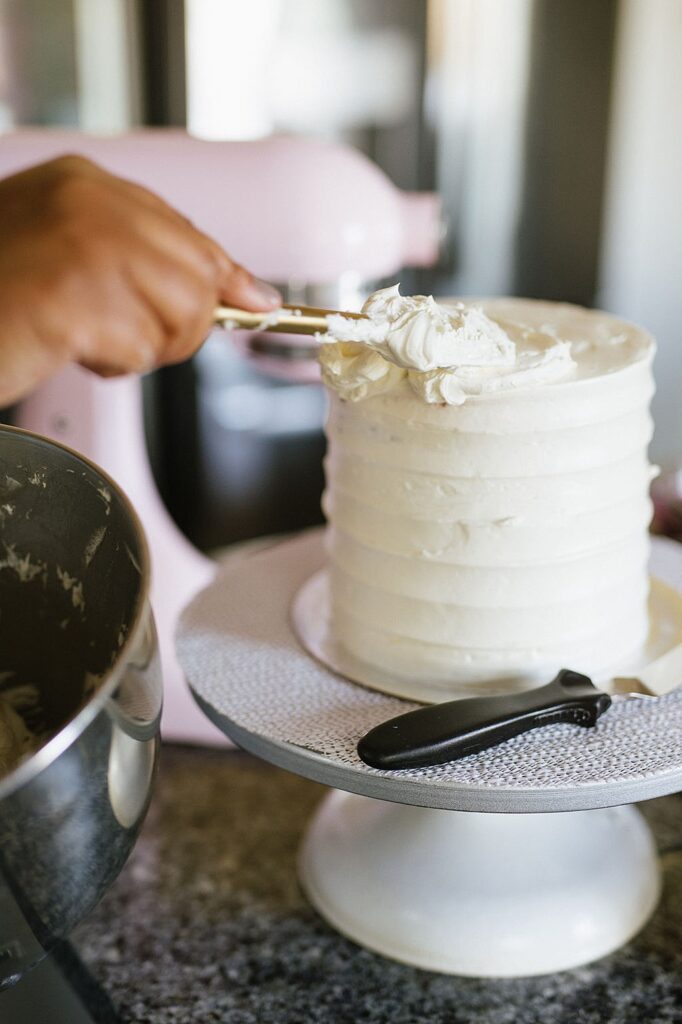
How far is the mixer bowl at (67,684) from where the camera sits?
1.24 feet

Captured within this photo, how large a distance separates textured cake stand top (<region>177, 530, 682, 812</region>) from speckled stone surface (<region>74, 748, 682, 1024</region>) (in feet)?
0.50

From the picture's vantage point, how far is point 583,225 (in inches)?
52.9

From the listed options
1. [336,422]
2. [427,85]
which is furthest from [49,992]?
[427,85]

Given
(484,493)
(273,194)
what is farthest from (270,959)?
(273,194)

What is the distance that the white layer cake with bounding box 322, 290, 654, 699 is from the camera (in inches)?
20.9

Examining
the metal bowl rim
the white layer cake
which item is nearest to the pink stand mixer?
the white layer cake

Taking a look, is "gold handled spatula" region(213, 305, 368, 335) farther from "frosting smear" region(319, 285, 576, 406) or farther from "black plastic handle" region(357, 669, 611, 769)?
"black plastic handle" region(357, 669, 611, 769)

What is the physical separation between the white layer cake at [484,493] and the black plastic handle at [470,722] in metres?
0.04

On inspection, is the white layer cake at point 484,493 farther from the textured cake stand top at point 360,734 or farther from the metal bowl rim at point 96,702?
the metal bowl rim at point 96,702

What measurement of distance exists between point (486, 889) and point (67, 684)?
10.1 inches

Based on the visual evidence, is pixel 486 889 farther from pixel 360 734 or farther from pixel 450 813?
pixel 360 734

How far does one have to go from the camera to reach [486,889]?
0.61m

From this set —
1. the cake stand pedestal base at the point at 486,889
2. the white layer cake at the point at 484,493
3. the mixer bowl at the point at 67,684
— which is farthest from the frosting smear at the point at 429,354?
the cake stand pedestal base at the point at 486,889

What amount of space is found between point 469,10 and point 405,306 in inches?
32.7
